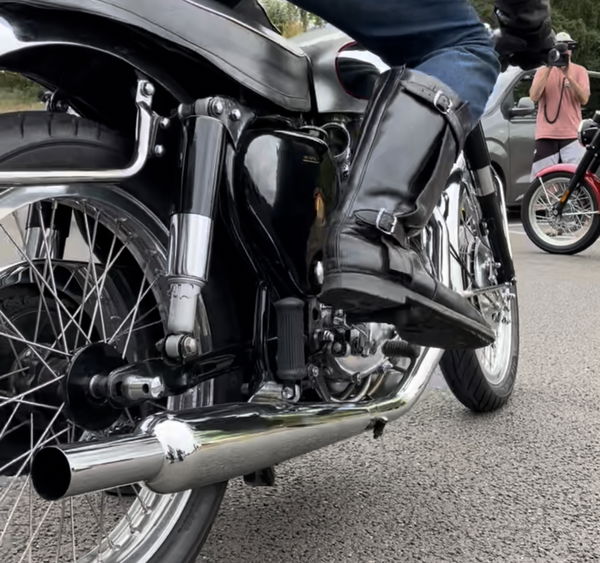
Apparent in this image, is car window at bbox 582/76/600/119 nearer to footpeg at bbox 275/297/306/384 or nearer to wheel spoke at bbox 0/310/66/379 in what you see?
footpeg at bbox 275/297/306/384


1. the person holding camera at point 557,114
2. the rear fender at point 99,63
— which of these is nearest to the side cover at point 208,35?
the rear fender at point 99,63

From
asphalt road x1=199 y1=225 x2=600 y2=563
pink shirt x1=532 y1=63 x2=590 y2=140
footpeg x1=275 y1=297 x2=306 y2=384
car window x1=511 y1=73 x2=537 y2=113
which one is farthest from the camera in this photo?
car window x1=511 y1=73 x2=537 y2=113

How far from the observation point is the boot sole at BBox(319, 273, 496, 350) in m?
1.47

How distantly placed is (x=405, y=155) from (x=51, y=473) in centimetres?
81

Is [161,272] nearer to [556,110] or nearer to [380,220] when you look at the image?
[380,220]

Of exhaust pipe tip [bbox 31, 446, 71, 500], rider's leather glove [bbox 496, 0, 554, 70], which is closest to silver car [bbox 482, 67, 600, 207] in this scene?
rider's leather glove [bbox 496, 0, 554, 70]

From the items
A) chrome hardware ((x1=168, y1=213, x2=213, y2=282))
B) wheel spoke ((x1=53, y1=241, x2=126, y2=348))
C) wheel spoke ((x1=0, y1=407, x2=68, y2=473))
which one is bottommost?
wheel spoke ((x1=0, y1=407, x2=68, y2=473))

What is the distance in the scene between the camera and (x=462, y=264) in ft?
7.73

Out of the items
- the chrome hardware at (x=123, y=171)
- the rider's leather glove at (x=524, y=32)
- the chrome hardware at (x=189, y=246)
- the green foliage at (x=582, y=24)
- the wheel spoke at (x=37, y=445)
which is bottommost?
the wheel spoke at (x=37, y=445)

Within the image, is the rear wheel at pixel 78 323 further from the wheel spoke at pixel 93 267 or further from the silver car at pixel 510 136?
the silver car at pixel 510 136

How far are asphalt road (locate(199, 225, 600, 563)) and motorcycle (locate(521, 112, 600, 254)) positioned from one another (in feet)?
13.0

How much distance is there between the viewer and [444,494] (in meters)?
2.16

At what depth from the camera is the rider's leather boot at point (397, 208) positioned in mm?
1490

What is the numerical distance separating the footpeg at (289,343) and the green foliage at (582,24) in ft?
63.9
